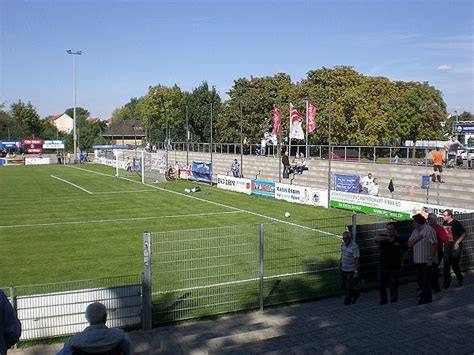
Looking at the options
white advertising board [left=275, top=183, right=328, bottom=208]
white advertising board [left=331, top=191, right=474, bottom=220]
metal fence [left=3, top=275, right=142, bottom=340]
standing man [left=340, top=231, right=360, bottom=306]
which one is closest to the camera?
metal fence [left=3, top=275, right=142, bottom=340]

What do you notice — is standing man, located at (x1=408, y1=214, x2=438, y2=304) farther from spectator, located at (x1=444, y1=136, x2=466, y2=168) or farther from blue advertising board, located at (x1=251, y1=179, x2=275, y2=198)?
spectator, located at (x1=444, y1=136, x2=466, y2=168)

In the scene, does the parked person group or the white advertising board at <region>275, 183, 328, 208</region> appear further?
the white advertising board at <region>275, 183, 328, 208</region>

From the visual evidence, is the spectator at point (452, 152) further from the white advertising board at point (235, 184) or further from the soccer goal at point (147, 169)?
the soccer goal at point (147, 169)

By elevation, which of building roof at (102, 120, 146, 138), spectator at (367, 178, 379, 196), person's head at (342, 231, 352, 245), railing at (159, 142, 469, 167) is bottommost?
spectator at (367, 178, 379, 196)

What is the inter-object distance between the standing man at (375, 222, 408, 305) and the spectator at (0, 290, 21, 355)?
23.4 feet

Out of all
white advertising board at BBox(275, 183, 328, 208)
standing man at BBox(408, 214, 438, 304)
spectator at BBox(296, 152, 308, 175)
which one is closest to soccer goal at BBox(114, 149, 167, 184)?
spectator at BBox(296, 152, 308, 175)

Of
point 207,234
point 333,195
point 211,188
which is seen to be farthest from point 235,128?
point 207,234

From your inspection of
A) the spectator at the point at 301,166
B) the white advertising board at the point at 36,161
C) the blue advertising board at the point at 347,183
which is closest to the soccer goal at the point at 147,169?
the spectator at the point at 301,166

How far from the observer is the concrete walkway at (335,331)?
691cm

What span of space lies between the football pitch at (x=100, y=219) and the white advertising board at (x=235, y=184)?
0.72 metres

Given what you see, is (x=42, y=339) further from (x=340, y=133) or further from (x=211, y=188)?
(x=340, y=133)

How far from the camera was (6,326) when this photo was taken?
5.16 metres

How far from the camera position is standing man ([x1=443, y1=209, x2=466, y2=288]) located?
38.7ft

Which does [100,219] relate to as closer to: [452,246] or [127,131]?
[452,246]
